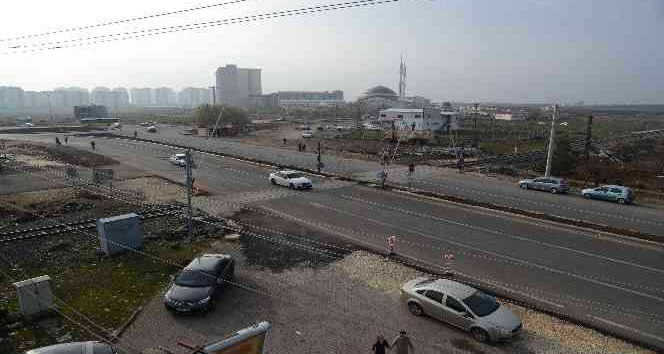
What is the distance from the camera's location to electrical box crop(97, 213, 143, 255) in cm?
1727

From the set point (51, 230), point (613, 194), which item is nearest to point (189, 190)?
point (51, 230)

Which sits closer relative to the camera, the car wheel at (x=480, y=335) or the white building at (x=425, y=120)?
the car wheel at (x=480, y=335)

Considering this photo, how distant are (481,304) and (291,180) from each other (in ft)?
67.5

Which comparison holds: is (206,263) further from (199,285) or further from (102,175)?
(102,175)

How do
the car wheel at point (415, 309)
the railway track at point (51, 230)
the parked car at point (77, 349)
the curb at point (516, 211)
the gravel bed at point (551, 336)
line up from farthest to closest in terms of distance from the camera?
the curb at point (516, 211)
the railway track at point (51, 230)
the car wheel at point (415, 309)
the gravel bed at point (551, 336)
the parked car at point (77, 349)

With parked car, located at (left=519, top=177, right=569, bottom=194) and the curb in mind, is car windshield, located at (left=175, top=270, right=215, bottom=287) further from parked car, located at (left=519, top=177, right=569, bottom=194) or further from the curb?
parked car, located at (left=519, top=177, right=569, bottom=194)

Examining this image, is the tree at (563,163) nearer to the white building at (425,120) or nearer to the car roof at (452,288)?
the car roof at (452,288)

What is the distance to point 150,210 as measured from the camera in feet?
78.5

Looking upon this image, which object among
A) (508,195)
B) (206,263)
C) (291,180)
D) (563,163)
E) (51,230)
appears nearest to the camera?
(206,263)

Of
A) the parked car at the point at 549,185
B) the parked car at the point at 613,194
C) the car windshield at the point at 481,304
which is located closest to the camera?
the car windshield at the point at 481,304

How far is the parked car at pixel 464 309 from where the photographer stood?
11547 millimetres

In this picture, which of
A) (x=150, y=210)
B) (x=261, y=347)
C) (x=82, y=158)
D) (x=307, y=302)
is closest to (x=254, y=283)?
(x=307, y=302)

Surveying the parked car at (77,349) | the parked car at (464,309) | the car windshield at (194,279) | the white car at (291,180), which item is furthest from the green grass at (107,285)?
the white car at (291,180)

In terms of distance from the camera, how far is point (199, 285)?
44.2 feet
